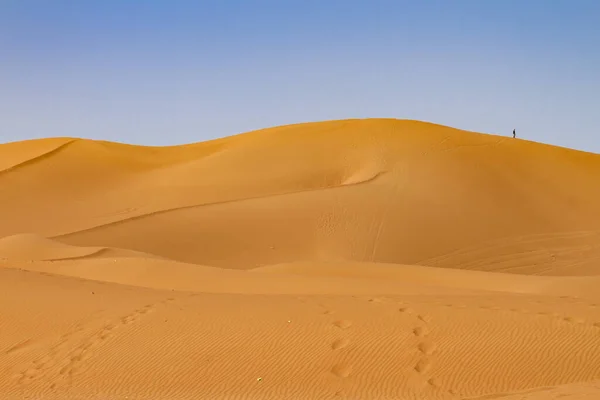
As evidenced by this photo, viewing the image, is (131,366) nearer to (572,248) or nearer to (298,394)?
(298,394)

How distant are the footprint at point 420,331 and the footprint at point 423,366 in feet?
2.11

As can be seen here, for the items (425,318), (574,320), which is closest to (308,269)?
(425,318)

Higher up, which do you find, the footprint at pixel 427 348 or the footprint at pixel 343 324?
the footprint at pixel 343 324

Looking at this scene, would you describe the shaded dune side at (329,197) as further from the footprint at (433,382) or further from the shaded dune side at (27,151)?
the footprint at (433,382)

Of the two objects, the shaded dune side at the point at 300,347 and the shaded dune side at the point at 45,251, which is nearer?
the shaded dune side at the point at 300,347

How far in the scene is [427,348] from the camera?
9438mm

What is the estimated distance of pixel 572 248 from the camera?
28.5m

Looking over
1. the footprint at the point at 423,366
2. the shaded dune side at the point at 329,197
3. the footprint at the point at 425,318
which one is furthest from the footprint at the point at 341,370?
the shaded dune side at the point at 329,197

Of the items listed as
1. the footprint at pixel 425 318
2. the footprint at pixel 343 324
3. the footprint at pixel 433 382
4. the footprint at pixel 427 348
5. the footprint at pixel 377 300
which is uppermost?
the footprint at pixel 377 300

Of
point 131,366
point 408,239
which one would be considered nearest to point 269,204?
point 408,239

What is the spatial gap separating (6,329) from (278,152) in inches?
1196

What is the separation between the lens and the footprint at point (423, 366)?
29.4ft

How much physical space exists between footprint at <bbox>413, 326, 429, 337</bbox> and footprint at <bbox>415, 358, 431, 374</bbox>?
0.64 m

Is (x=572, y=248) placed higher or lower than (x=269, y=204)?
lower
